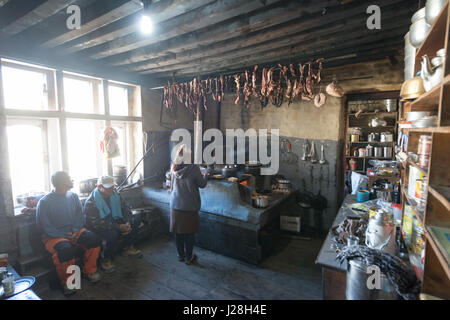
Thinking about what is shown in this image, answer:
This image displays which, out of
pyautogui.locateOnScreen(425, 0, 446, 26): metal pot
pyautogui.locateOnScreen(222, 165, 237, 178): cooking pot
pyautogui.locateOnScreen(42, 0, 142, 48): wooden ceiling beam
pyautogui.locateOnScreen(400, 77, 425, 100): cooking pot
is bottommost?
pyautogui.locateOnScreen(222, 165, 237, 178): cooking pot

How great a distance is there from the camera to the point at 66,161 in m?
4.03

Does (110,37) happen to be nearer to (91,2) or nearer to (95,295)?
(91,2)

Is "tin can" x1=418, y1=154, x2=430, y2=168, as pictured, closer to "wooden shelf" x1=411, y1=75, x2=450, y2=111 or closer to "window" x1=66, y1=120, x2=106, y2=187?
"wooden shelf" x1=411, y1=75, x2=450, y2=111

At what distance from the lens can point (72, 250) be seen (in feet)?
10.6

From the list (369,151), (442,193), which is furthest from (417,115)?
(369,151)

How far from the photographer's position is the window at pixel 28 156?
3541 mm

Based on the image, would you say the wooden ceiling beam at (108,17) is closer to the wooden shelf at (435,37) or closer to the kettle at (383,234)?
the wooden shelf at (435,37)

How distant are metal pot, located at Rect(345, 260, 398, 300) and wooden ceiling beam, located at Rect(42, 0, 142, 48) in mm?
2773

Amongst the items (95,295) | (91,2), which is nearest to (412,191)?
(91,2)

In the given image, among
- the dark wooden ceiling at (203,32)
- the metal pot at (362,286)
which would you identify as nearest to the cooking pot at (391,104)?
the dark wooden ceiling at (203,32)

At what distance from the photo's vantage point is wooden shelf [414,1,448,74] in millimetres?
1397

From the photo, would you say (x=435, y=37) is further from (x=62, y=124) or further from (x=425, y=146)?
(x=62, y=124)

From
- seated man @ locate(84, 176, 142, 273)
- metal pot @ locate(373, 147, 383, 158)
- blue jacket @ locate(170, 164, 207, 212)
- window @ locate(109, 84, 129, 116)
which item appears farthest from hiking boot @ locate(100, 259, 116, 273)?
metal pot @ locate(373, 147, 383, 158)

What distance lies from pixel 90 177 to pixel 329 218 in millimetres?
4914
